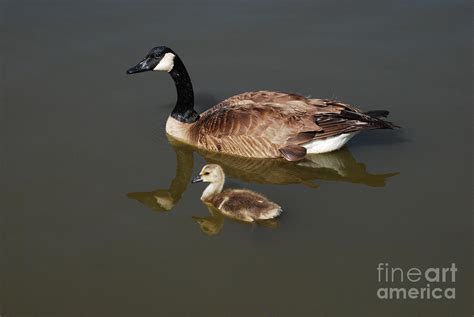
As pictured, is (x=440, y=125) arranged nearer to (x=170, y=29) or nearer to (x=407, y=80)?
(x=407, y=80)

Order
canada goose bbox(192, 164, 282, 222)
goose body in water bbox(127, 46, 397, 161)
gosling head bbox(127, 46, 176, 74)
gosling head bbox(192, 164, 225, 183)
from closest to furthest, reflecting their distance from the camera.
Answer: canada goose bbox(192, 164, 282, 222)
gosling head bbox(192, 164, 225, 183)
goose body in water bbox(127, 46, 397, 161)
gosling head bbox(127, 46, 176, 74)

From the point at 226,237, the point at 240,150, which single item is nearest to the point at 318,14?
the point at 240,150

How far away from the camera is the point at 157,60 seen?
9320 mm

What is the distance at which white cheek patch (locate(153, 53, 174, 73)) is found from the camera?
30.6 ft

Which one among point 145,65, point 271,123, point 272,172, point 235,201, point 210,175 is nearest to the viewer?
point 235,201

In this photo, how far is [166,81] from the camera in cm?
1053

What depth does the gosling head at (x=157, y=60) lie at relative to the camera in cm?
928

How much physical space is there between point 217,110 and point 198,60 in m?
1.69

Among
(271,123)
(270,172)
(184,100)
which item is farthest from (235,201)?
(184,100)

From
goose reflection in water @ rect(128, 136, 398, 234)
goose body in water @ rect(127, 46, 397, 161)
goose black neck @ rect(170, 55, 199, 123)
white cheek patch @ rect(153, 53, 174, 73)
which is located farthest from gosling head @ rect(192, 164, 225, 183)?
white cheek patch @ rect(153, 53, 174, 73)

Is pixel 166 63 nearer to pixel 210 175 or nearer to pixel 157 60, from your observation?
pixel 157 60

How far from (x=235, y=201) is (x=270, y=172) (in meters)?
1.25

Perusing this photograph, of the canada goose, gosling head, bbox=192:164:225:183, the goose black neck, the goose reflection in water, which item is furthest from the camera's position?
the goose black neck

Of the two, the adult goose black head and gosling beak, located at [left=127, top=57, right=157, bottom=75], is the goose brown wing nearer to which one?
the adult goose black head
